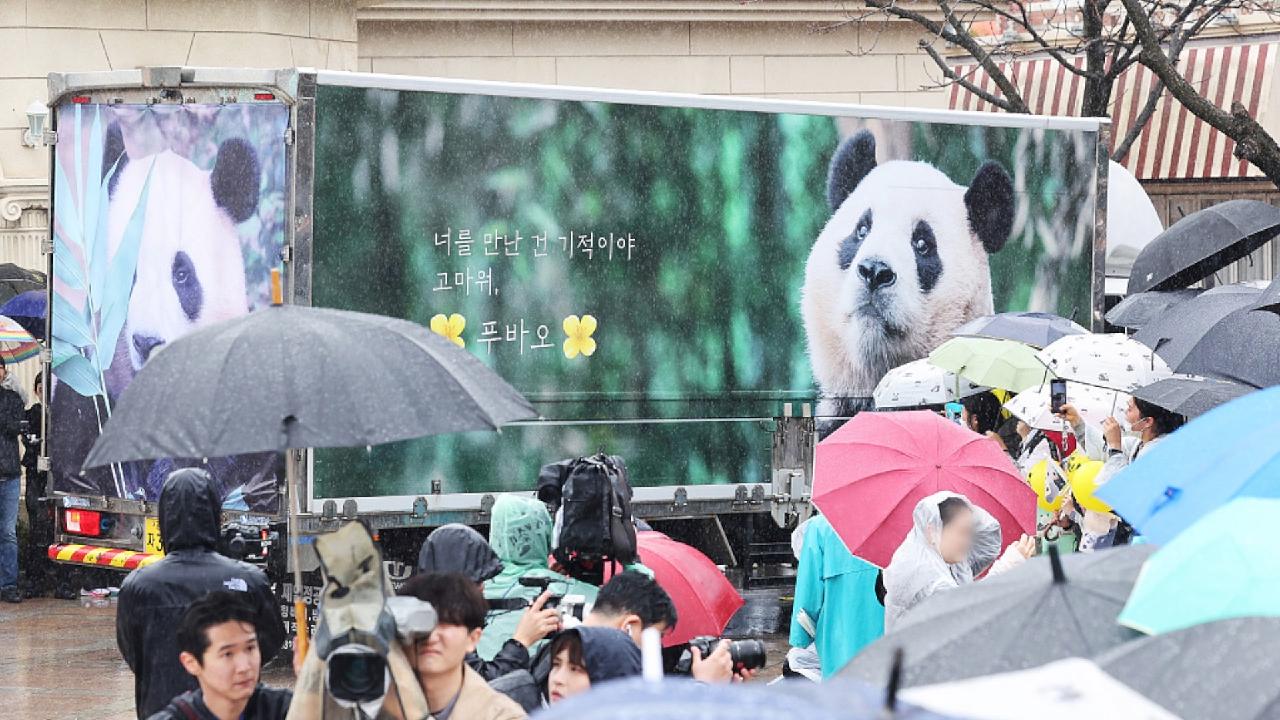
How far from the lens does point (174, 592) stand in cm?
643

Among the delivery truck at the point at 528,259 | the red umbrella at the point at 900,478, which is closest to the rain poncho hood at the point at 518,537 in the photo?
the red umbrella at the point at 900,478

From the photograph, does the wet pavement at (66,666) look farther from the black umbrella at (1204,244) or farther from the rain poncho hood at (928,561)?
the rain poncho hood at (928,561)

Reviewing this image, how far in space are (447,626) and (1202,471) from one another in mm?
1877

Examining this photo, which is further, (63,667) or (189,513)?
(63,667)

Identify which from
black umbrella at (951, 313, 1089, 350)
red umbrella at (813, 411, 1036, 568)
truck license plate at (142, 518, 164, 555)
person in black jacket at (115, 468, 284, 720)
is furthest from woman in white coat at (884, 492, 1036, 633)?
truck license plate at (142, 518, 164, 555)

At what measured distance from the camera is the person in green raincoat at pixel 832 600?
7.56m

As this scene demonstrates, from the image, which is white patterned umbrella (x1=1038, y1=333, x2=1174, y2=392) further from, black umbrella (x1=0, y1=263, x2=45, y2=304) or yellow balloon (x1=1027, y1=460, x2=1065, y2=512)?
black umbrella (x1=0, y1=263, x2=45, y2=304)

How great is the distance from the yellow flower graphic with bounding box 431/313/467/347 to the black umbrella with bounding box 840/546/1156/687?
25.6 feet

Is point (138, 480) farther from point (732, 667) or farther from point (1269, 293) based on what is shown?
point (732, 667)

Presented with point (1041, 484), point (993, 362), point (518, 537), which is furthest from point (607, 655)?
point (993, 362)

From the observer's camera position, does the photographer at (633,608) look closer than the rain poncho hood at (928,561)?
Yes

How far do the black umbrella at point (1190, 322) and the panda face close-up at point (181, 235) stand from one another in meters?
4.85

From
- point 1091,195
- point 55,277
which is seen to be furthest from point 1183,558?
point 1091,195

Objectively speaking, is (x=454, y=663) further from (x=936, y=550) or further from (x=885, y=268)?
(x=885, y=268)
